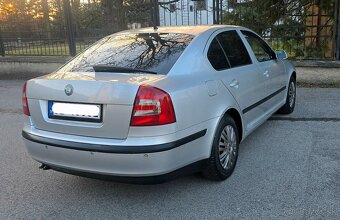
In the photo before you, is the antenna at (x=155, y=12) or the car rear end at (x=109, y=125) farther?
the antenna at (x=155, y=12)

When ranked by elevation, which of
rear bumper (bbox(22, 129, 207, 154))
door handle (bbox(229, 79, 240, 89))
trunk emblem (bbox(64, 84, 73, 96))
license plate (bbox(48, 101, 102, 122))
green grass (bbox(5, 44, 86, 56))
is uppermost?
green grass (bbox(5, 44, 86, 56))

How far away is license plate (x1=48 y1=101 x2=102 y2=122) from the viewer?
3.01 m

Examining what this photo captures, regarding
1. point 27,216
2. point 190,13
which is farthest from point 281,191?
point 190,13

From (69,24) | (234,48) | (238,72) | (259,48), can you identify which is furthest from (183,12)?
(238,72)

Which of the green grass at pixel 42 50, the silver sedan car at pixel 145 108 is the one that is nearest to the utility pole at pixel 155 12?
the green grass at pixel 42 50

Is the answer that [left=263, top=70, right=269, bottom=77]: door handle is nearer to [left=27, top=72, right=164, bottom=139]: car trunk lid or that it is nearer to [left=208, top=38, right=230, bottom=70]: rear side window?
[left=208, top=38, right=230, bottom=70]: rear side window

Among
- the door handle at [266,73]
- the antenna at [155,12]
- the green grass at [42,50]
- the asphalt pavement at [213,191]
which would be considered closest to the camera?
the asphalt pavement at [213,191]

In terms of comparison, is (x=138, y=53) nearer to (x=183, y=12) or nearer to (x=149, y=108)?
(x=149, y=108)

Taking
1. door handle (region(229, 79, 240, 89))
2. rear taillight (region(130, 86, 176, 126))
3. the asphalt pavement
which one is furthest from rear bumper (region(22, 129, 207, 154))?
door handle (region(229, 79, 240, 89))

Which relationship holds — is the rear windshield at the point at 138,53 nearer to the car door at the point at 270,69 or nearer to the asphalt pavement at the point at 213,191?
the asphalt pavement at the point at 213,191

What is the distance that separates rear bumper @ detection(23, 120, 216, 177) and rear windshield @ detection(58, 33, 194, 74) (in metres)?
0.67

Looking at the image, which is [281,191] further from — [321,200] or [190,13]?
[190,13]

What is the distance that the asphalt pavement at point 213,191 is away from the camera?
10.3ft

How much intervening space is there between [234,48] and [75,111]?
6.80ft
